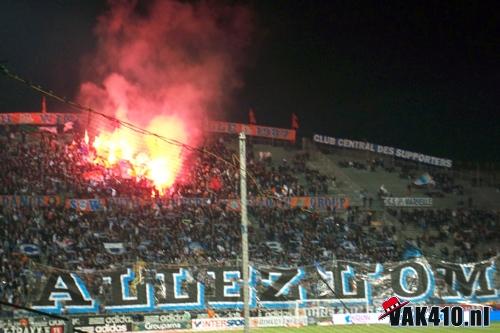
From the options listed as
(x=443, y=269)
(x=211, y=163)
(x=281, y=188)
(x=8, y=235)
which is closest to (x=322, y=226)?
(x=281, y=188)

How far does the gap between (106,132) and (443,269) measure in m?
25.6

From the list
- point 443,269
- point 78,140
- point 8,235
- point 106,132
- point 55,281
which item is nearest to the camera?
point 55,281

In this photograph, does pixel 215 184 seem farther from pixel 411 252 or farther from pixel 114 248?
pixel 411 252

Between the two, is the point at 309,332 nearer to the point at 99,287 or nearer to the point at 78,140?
the point at 99,287

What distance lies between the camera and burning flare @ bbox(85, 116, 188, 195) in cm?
3809

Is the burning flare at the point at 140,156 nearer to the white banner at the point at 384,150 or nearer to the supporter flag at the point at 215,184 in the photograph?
the supporter flag at the point at 215,184

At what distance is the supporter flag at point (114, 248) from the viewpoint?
31250 mm

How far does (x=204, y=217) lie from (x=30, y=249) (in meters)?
9.29

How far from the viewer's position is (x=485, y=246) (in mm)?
38188

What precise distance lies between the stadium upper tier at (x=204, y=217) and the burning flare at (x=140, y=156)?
716 millimetres

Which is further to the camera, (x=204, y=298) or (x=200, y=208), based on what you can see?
(x=200, y=208)

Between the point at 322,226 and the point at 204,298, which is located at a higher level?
the point at 322,226

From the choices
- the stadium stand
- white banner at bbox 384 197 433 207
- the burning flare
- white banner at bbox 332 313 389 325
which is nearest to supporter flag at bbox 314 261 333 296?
white banner at bbox 332 313 389 325

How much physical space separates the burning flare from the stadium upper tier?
0.72 m
